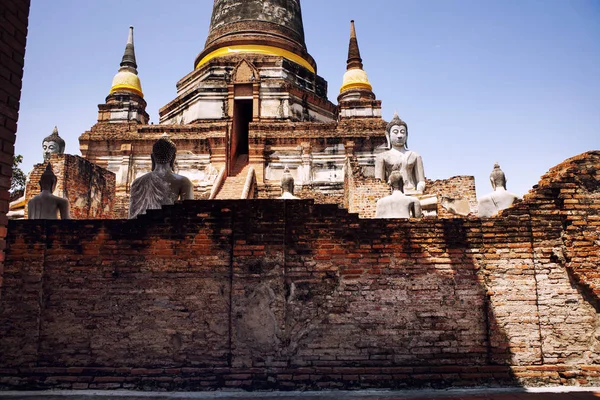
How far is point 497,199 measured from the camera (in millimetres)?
7883

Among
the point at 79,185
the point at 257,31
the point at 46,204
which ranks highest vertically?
the point at 257,31

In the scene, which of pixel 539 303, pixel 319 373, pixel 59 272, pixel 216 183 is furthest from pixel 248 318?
pixel 216 183

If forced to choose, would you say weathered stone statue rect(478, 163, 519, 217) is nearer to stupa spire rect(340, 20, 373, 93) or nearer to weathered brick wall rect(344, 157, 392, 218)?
weathered brick wall rect(344, 157, 392, 218)

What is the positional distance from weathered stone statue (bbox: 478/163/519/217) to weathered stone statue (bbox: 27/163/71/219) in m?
6.33

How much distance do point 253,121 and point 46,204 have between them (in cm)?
1047

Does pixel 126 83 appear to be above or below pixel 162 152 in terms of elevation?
above

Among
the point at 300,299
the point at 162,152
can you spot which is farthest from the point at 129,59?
the point at 300,299

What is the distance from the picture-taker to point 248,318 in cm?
545

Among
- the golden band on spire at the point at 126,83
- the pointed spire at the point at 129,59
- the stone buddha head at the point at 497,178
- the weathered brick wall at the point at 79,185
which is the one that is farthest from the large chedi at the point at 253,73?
the stone buddha head at the point at 497,178

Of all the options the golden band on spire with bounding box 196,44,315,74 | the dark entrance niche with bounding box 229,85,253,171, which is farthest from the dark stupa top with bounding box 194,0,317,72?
the dark entrance niche with bounding box 229,85,253,171

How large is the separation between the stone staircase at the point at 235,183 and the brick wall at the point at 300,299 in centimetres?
755

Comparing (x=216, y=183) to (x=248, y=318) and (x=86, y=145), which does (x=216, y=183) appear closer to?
(x=86, y=145)

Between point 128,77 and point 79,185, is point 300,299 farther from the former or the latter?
point 128,77

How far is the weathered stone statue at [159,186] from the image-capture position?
667 cm
